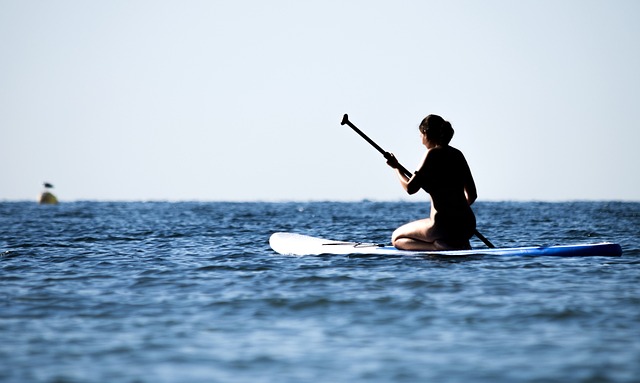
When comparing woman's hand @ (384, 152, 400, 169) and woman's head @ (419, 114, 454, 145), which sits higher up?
woman's head @ (419, 114, 454, 145)

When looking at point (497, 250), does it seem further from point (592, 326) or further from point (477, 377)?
point (477, 377)

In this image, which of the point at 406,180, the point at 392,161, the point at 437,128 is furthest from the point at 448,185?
the point at 392,161

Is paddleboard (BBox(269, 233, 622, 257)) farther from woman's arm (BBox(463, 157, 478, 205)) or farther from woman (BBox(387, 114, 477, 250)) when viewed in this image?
woman's arm (BBox(463, 157, 478, 205))

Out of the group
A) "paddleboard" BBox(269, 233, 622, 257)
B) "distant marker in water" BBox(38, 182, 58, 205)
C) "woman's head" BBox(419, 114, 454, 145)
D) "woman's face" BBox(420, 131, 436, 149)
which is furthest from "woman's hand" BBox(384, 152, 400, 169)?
"distant marker in water" BBox(38, 182, 58, 205)

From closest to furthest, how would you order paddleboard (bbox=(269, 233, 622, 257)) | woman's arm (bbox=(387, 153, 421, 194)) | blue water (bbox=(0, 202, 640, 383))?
blue water (bbox=(0, 202, 640, 383)) → woman's arm (bbox=(387, 153, 421, 194)) → paddleboard (bbox=(269, 233, 622, 257))

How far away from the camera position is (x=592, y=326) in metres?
5.98

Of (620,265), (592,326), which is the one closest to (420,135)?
(620,265)

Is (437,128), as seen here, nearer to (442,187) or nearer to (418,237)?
(442,187)

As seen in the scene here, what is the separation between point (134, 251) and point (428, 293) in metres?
7.16

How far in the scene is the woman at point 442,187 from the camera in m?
9.63

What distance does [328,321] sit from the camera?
249 inches

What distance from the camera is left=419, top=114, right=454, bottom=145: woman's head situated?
9.78 meters

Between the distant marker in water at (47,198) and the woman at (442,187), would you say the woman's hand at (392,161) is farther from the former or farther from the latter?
the distant marker in water at (47,198)

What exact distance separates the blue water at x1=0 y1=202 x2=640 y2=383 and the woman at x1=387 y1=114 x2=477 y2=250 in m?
0.32
